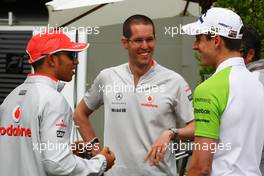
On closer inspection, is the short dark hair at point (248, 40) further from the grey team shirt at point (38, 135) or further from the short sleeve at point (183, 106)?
the grey team shirt at point (38, 135)

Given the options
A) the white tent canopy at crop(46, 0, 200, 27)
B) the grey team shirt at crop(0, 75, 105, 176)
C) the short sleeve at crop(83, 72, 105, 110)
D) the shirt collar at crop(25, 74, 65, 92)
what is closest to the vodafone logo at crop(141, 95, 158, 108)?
the short sleeve at crop(83, 72, 105, 110)

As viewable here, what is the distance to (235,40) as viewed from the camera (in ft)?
11.8

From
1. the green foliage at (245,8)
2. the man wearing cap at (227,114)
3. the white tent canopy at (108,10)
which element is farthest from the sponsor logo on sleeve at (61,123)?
the green foliage at (245,8)

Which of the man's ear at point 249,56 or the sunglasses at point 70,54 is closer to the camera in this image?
the sunglasses at point 70,54

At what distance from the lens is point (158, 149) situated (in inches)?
164

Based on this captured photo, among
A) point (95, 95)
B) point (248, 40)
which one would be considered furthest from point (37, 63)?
point (248, 40)

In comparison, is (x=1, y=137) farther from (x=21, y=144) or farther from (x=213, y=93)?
(x=213, y=93)

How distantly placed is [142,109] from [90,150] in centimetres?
42

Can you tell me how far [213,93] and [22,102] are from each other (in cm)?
100

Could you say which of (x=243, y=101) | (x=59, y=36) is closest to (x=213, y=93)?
(x=243, y=101)

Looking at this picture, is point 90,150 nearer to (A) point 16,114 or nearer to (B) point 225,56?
(A) point 16,114

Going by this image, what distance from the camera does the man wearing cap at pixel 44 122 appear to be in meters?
3.50

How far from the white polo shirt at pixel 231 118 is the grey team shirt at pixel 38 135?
2.15 ft

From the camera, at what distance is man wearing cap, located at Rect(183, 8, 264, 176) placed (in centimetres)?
342
